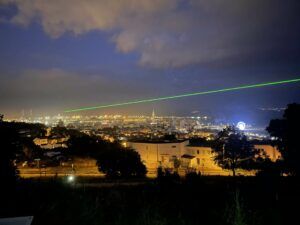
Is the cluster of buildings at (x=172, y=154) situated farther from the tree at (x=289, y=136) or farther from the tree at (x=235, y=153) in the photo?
the tree at (x=289, y=136)

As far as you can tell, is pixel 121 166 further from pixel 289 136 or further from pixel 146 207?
pixel 146 207

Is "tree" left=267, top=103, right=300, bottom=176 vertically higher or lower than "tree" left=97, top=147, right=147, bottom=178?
higher

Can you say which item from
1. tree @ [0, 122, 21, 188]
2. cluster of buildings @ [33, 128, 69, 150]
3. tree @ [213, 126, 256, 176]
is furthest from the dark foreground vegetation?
cluster of buildings @ [33, 128, 69, 150]

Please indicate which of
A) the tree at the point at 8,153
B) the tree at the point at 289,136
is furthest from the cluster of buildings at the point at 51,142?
the tree at the point at 8,153

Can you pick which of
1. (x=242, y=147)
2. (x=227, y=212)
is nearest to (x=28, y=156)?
(x=242, y=147)

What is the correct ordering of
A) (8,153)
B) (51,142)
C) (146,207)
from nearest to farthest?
(146,207) → (8,153) → (51,142)

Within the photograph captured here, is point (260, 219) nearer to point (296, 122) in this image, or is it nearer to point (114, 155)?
point (296, 122)

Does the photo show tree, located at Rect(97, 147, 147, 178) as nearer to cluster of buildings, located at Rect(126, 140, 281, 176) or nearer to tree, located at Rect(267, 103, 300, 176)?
tree, located at Rect(267, 103, 300, 176)

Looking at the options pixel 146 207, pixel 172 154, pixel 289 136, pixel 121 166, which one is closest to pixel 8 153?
pixel 146 207
